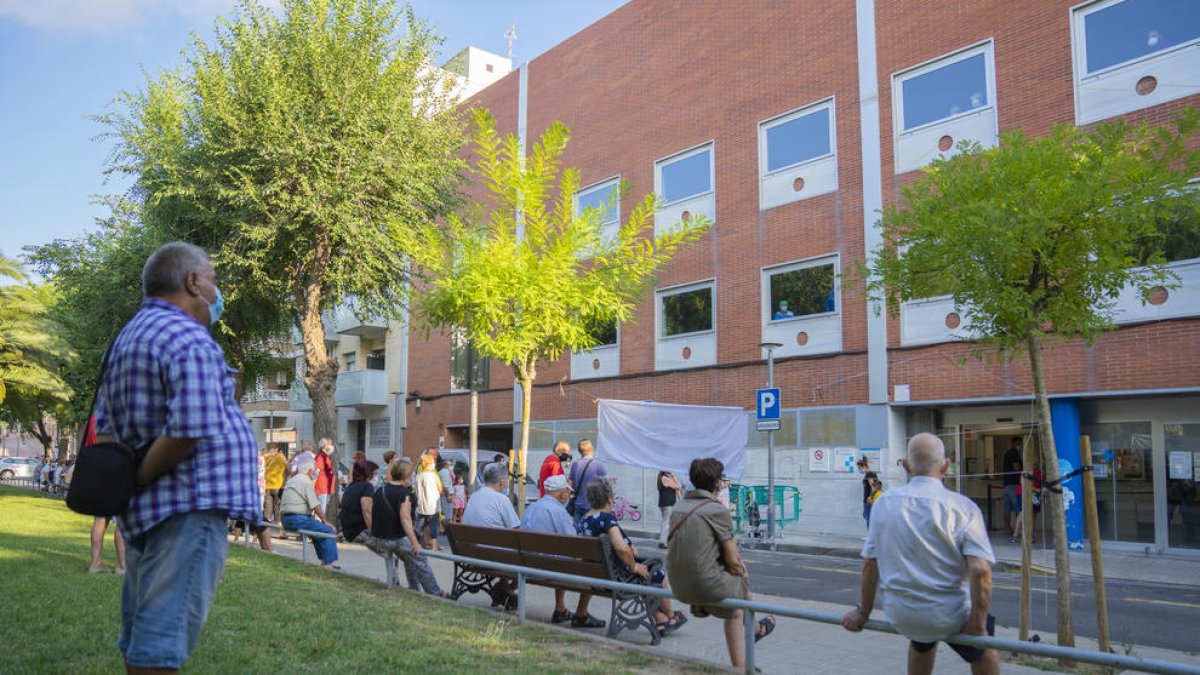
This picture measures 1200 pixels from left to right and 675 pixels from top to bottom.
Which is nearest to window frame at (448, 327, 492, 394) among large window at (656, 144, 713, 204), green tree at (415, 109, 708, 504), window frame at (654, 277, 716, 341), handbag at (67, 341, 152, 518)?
window frame at (654, 277, 716, 341)

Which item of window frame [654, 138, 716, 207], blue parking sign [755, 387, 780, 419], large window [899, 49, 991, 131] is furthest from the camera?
window frame [654, 138, 716, 207]

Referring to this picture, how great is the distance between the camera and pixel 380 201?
18.6m

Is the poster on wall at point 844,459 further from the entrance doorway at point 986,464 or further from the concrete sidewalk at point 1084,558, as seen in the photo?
the entrance doorway at point 986,464

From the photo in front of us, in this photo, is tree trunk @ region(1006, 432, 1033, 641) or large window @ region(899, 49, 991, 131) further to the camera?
large window @ region(899, 49, 991, 131)

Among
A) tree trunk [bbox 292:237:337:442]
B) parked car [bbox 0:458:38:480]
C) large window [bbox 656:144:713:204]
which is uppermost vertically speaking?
large window [bbox 656:144:713:204]

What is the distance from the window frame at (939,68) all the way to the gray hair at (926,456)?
48.7 ft

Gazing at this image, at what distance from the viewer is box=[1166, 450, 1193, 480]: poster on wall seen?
1506 cm

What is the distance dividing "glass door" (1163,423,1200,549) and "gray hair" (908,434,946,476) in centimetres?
1340

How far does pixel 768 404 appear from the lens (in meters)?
16.8

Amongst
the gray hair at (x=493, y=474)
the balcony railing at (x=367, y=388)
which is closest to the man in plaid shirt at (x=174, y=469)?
the gray hair at (x=493, y=474)

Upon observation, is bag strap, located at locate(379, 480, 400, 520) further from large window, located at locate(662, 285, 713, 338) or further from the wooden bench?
large window, located at locate(662, 285, 713, 338)

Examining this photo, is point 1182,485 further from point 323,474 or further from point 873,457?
point 323,474

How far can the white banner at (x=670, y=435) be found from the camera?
15461 mm

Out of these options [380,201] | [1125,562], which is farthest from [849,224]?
[380,201]
